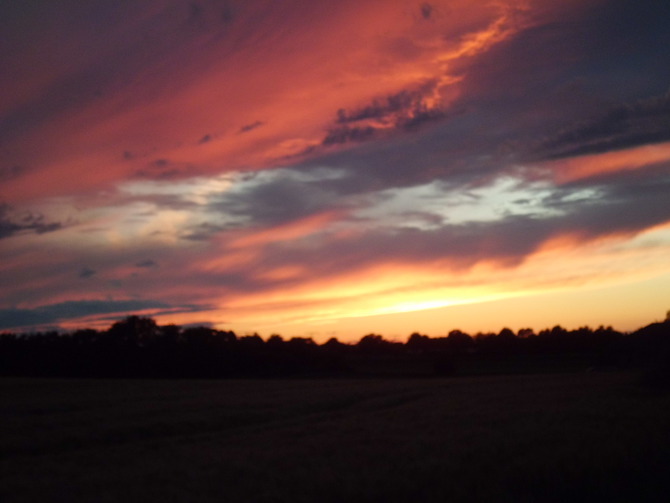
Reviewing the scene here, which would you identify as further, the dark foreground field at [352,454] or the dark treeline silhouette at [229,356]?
the dark treeline silhouette at [229,356]

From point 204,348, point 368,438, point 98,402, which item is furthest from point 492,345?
point 368,438

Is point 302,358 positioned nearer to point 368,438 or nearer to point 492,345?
point 492,345

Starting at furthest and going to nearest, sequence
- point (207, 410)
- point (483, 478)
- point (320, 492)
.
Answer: point (207, 410) < point (483, 478) < point (320, 492)

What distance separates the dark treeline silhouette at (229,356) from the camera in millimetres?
83938

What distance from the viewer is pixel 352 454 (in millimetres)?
15789

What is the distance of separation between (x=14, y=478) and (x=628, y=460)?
44.9 ft

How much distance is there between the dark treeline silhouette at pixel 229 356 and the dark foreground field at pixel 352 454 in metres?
53.1

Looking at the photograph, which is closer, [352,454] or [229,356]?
[352,454]

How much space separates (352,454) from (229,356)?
3216 inches

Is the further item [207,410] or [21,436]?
[207,410]

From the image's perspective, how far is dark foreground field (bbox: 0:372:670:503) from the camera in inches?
487

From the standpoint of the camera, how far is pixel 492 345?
346ft

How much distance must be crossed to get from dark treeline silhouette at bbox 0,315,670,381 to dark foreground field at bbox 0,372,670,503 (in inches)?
2090

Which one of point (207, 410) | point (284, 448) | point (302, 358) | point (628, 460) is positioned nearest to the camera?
point (628, 460)
